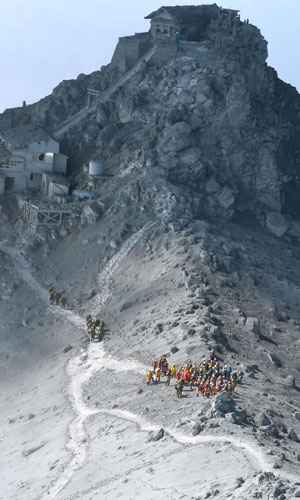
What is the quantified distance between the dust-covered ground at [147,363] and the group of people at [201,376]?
910mm

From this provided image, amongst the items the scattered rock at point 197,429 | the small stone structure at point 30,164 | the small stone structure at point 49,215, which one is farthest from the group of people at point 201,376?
the small stone structure at point 30,164

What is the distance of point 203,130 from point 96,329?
28.0 meters

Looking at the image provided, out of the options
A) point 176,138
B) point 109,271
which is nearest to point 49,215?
point 109,271

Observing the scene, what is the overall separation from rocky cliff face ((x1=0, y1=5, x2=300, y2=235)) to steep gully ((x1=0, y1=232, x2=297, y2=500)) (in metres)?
8.88

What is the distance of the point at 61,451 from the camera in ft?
208

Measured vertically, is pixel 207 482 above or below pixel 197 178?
below

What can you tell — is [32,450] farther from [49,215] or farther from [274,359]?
[49,215]

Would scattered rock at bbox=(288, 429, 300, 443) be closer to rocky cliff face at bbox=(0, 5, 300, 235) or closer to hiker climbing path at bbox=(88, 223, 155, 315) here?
hiker climbing path at bbox=(88, 223, 155, 315)

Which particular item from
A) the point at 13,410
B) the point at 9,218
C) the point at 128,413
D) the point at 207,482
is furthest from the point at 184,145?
the point at 207,482

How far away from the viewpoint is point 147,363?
7294 centimetres

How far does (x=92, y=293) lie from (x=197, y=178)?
53.7 ft

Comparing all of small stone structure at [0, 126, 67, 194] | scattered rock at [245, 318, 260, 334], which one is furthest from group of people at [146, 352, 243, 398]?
small stone structure at [0, 126, 67, 194]

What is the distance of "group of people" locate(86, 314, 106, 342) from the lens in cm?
8312

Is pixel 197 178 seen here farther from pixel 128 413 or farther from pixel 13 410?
pixel 128 413
